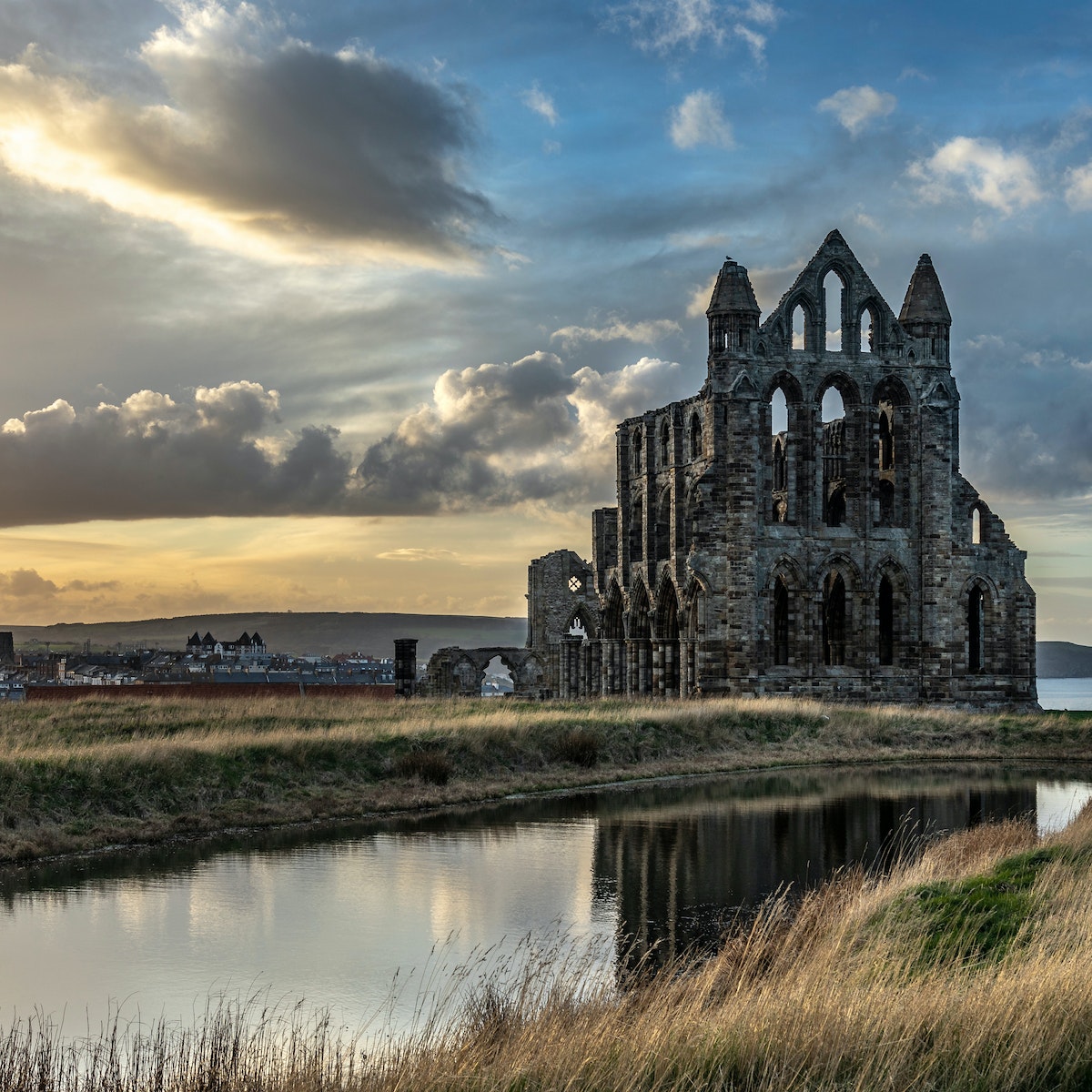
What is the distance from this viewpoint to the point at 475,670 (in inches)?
2539

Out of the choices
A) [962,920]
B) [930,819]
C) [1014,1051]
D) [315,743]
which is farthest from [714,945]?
[315,743]

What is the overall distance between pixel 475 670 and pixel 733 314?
24072 millimetres

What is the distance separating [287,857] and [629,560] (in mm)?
36637

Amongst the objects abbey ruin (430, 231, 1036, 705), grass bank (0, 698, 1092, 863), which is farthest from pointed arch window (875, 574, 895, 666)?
grass bank (0, 698, 1092, 863)

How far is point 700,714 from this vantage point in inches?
1470

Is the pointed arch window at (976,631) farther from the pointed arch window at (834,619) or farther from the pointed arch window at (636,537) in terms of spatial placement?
the pointed arch window at (636,537)

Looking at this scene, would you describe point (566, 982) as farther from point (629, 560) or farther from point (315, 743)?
point (629, 560)

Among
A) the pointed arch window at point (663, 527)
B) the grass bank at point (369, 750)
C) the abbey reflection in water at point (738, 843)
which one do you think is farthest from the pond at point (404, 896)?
the pointed arch window at point (663, 527)

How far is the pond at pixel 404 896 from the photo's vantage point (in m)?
11.9

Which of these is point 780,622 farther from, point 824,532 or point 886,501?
point 886,501

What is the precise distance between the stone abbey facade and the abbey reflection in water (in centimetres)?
1738

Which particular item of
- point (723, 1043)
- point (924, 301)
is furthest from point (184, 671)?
point (723, 1043)

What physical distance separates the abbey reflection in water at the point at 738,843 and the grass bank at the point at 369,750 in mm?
4170

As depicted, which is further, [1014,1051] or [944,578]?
[944,578]
